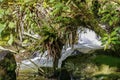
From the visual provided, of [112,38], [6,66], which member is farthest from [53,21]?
[6,66]

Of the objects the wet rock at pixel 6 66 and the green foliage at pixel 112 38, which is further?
the green foliage at pixel 112 38

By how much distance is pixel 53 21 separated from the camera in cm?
509

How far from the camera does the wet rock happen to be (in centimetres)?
405

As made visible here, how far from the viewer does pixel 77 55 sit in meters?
5.71

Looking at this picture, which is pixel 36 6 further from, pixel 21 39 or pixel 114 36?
pixel 114 36

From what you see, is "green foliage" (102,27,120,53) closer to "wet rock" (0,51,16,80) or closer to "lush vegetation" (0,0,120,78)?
"lush vegetation" (0,0,120,78)

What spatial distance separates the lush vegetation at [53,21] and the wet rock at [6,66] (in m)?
0.64

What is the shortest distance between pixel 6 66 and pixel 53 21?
4.24 feet

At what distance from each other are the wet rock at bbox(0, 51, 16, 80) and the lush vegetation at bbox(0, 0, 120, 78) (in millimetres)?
641

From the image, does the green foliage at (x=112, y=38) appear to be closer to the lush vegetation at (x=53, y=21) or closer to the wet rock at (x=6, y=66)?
the lush vegetation at (x=53, y=21)

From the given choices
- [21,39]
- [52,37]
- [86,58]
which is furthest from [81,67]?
[21,39]

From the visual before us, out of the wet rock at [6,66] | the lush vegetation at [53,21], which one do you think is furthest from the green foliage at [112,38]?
the wet rock at [6,66]

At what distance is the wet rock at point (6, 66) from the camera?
405cm

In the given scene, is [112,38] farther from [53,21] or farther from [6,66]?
[6,66]
